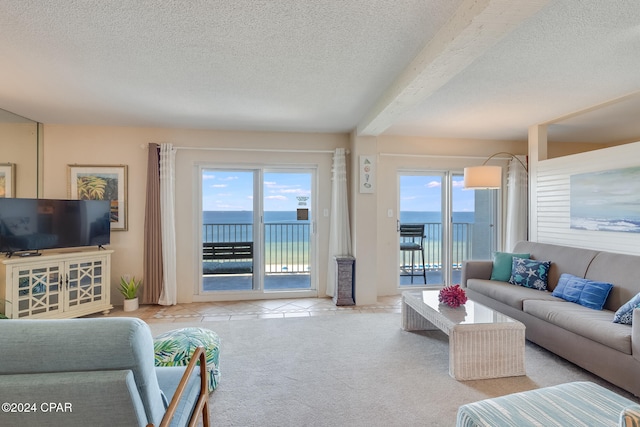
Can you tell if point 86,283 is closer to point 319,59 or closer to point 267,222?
point 267,222

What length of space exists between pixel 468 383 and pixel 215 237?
3.77m

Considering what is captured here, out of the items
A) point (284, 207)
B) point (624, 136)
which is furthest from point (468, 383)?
point (624, 136)

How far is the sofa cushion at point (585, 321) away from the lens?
2160 millimetres

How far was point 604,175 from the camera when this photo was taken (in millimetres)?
3371

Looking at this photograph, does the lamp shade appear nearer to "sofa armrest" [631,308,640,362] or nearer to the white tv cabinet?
"sofa armrest" [631,308,640,362]

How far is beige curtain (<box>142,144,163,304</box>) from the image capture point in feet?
13.8

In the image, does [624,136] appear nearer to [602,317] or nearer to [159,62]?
[602,317]

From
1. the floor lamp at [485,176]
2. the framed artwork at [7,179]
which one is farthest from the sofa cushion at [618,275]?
the framed artwork at [7,179]

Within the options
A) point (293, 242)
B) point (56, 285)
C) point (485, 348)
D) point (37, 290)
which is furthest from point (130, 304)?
point (485, 348)

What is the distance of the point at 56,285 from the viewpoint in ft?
11.3

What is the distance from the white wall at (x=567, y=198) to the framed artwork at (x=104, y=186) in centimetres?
568

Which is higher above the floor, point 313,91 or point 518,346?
point 313,91

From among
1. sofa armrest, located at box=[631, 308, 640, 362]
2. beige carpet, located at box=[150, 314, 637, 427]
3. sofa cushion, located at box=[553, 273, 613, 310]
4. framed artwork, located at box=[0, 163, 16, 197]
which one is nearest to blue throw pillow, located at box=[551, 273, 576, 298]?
sofa cushion, located at box=[553, 273, 613, 310]

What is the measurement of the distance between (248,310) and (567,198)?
4234 millimetres
